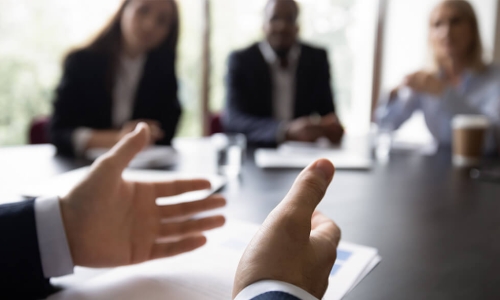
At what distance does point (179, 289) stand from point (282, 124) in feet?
4.14

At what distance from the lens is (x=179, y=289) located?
0.49 m

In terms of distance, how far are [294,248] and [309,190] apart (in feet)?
0.21

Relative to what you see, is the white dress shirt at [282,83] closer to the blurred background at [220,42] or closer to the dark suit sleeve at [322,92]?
the dark suit sleeve at [322,92]

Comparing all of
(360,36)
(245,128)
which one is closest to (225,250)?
(245,128)

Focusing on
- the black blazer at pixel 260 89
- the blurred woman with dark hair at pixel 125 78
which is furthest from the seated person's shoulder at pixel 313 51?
the blurred woman with dark hair at pixel 125 78

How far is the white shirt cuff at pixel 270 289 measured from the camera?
0.37 meters

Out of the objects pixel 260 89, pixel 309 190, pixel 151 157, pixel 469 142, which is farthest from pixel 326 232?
pixel 260 89

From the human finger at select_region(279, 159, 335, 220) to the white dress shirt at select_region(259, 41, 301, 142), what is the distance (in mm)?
1805

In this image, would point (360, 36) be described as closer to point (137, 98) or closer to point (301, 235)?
point (137, 98)

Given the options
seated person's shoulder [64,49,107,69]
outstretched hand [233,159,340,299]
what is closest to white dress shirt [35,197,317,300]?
outstretched hand [233,159,340,299]

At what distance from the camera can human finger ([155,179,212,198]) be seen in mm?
650

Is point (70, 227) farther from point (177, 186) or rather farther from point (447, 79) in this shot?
point (447, 79)

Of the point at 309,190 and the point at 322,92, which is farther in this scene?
the point at 322,92

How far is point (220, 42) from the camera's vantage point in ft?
10.6
